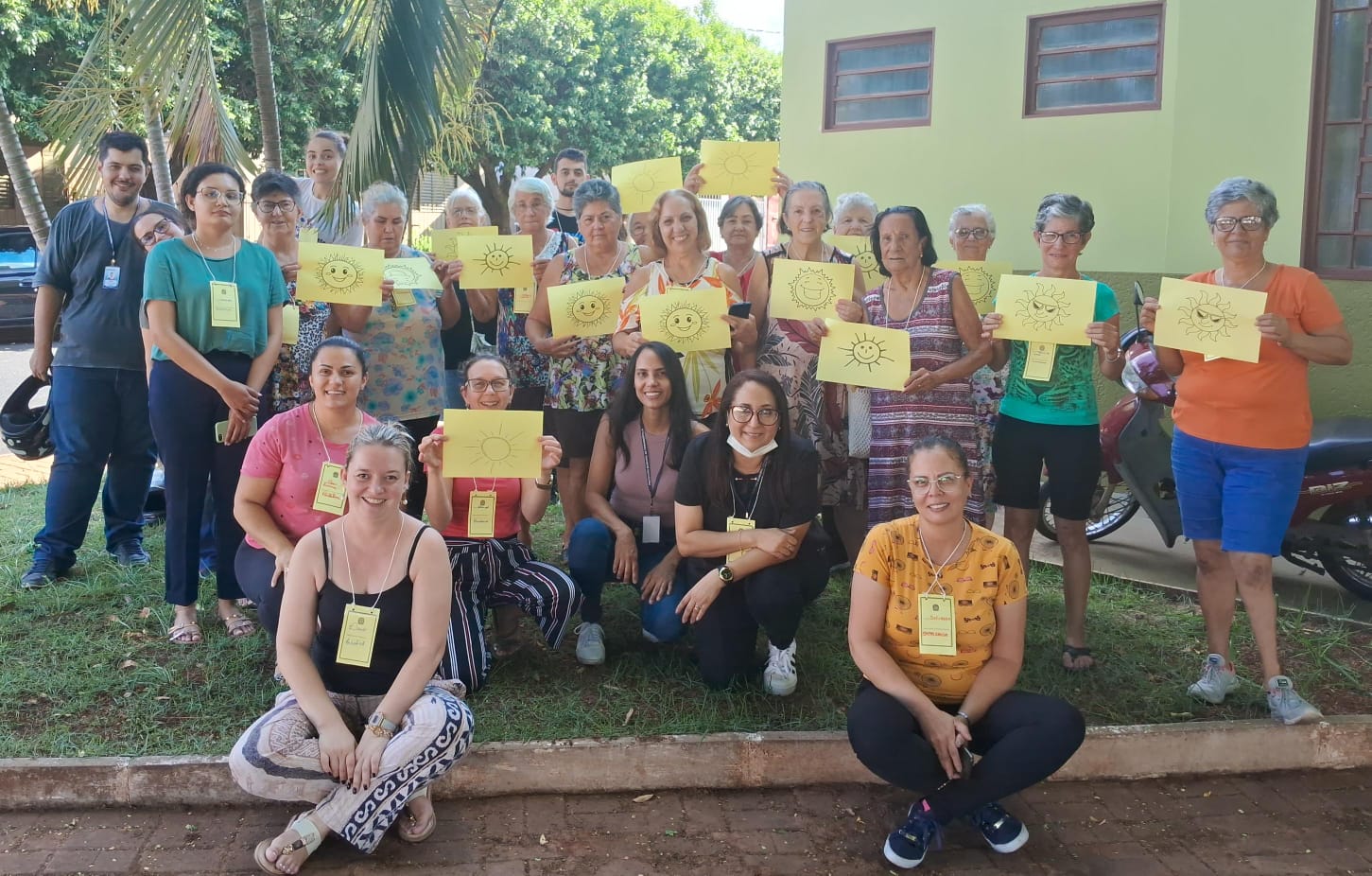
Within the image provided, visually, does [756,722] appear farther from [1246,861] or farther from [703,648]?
[1246,861]

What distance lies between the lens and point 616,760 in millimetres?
3568

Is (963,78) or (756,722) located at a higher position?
(963,78)

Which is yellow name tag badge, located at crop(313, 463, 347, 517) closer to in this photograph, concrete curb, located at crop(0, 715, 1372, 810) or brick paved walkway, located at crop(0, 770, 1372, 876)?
concrete curb, located at crop(0, 715, 1372, 810)

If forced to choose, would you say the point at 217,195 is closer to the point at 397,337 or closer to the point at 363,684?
the point at 397,337

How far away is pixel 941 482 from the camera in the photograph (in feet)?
10.7

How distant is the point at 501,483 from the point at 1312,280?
289 cm

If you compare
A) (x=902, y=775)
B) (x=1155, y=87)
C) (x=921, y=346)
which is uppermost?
(x=1155, y=87)

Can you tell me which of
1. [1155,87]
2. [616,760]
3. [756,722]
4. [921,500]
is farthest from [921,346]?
[1155,87]

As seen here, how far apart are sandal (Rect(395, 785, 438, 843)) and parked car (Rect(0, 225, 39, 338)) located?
48.6 feet

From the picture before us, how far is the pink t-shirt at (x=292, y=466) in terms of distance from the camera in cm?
396

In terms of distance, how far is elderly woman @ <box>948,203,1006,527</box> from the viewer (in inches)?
187

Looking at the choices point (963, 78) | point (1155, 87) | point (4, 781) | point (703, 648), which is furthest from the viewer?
point (963, 78)

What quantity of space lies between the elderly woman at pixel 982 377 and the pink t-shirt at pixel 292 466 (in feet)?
8.37

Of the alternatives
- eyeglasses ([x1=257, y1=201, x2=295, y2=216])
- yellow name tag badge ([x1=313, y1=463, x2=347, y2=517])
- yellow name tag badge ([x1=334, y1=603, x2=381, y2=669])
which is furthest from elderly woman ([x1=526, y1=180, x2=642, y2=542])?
yellow name tag badge ([x1=334, y1=603, x2=381, y2=669])
